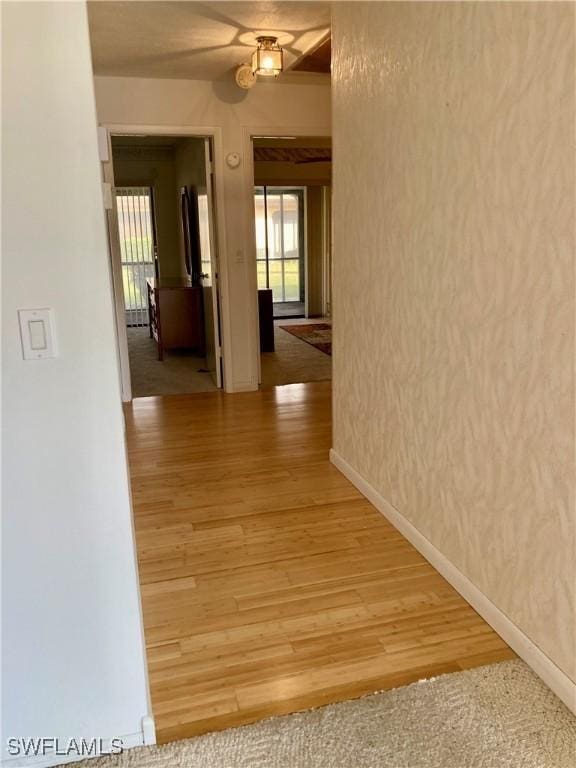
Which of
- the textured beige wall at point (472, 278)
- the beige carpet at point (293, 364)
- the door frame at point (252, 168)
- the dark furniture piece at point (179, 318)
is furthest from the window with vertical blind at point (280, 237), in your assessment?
the textured beige wall at point (472, 278)

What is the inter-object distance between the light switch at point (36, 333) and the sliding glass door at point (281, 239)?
358 inches

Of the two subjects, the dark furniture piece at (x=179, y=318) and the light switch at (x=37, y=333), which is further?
the dark furniture piece at (x=179, y=318)

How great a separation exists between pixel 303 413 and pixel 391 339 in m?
1.97

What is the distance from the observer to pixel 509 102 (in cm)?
176

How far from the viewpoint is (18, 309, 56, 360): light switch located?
1.27m

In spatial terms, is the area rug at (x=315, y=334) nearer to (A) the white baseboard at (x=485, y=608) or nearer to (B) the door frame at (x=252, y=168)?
(B) the door frame at (x=252, y=168)

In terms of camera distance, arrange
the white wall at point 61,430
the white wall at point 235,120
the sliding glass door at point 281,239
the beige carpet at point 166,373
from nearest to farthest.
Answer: the white wall at point 61,430, the white wall at point 235,120, the beige carpet at point 166,373, the sliding glass door at point 281,239

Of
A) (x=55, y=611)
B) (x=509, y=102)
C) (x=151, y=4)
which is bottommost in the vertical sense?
(x=55, y=611)

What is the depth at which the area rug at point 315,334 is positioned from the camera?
732 cm

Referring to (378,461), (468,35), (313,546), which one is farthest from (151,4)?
(313,546)

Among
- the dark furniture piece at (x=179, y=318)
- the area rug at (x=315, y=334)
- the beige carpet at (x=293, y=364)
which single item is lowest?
the beige carpet at (x=293, y=364)

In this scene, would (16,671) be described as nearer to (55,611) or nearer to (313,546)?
(55,611)
